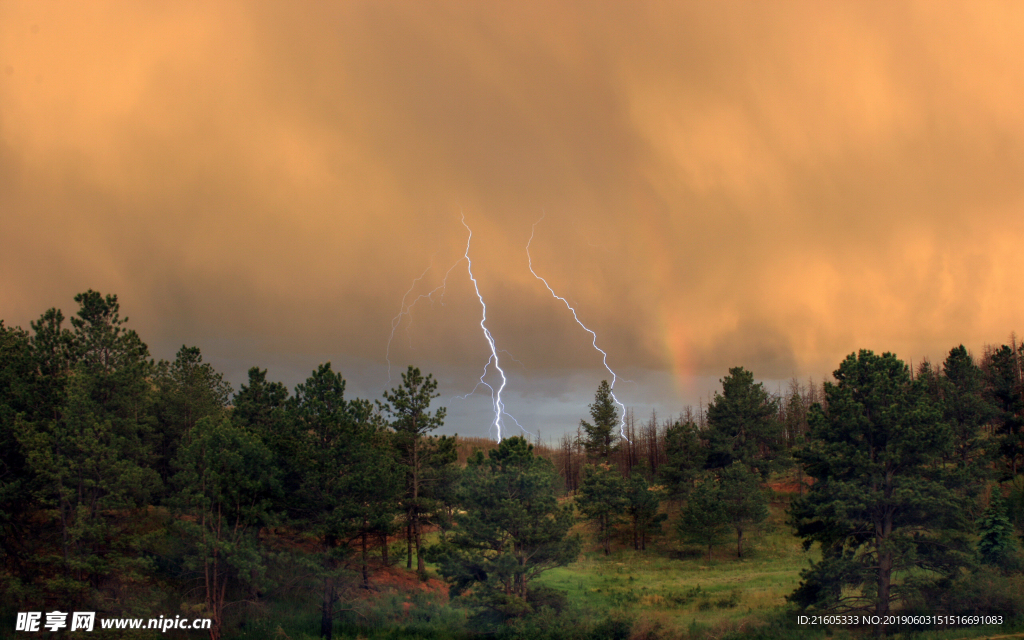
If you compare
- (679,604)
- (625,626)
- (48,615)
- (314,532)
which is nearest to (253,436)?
(314,532)

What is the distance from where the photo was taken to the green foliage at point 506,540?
2859 centimetres

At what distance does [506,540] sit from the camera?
2955 cm

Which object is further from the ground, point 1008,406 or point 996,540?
point 1008,406

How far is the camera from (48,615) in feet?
84.7

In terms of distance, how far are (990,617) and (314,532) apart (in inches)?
1248

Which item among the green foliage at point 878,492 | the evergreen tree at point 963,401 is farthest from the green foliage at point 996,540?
the evergreen tree at point 963,401

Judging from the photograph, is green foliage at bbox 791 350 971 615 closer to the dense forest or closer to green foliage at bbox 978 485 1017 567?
the dense forest

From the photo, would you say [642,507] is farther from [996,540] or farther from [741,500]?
[996,540]

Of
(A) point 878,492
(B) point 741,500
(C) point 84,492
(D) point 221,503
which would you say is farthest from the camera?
(B) point 741,500

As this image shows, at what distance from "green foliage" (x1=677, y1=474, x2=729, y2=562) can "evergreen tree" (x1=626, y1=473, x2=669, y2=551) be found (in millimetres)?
4633

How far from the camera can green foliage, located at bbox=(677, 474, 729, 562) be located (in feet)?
176

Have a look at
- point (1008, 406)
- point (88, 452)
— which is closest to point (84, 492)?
point (88, 452)

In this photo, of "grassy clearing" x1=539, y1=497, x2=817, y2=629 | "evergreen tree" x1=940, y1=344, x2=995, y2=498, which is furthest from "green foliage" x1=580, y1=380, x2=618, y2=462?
"evergreen tree" x1=940, y1=344, x2=995, y2=498

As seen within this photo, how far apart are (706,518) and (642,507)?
25.9 ft
